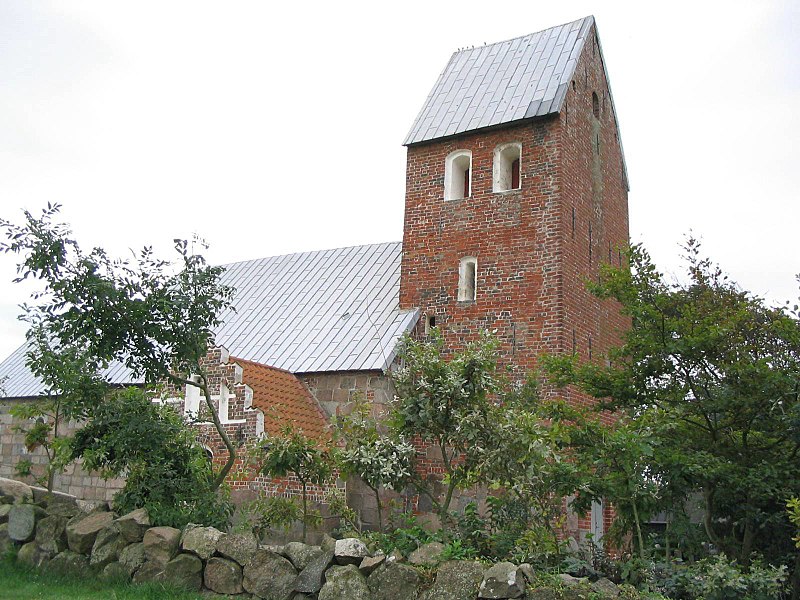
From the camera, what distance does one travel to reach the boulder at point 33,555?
1028cm

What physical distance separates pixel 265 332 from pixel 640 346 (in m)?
10.2

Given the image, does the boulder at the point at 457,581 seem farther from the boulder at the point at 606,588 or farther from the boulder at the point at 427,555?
the boulder at the point at 606,588

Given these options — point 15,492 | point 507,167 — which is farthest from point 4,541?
point 507,167

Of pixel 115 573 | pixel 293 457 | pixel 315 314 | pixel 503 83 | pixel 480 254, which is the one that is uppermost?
pixel 503 83

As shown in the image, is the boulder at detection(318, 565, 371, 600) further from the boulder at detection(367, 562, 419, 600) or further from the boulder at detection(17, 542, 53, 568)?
the boulder at detection(17, 542, 53, 568)

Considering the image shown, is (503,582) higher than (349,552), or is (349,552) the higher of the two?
(349,552)

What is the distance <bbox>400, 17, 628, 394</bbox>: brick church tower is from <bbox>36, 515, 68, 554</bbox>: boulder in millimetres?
7841

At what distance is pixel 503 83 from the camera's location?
17656 mm

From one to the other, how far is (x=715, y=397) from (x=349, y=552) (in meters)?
4.57

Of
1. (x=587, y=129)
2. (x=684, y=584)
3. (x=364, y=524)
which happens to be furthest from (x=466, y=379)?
(x=587, y=129)

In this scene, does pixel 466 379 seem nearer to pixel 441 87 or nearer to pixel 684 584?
pixel 684 584


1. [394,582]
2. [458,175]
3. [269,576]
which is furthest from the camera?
[458,175]

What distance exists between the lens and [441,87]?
18797 millimetres

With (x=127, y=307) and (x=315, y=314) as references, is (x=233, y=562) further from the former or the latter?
(x=315, y=314)
